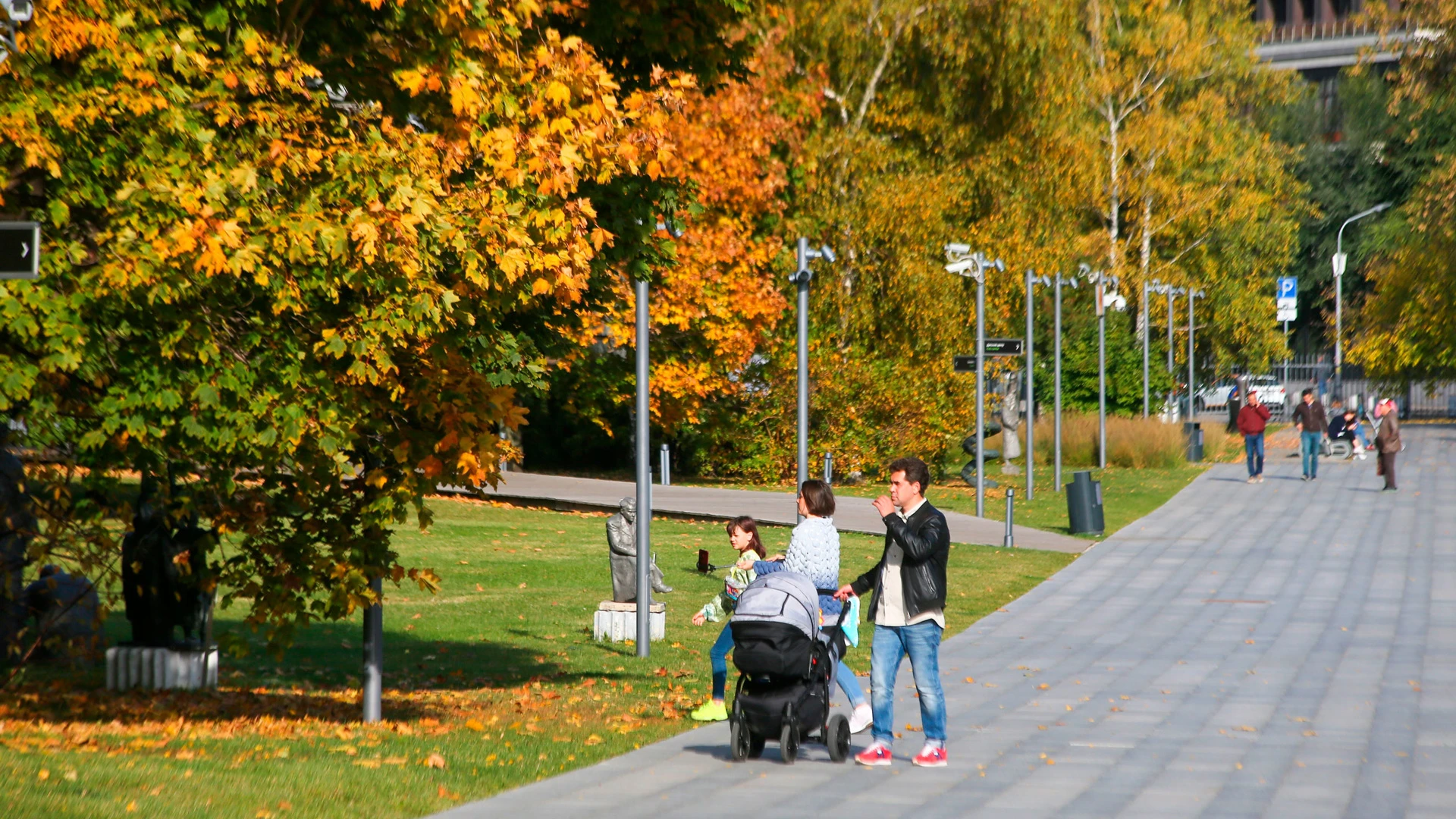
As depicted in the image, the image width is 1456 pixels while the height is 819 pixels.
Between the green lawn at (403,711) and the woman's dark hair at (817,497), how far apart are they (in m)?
1.64

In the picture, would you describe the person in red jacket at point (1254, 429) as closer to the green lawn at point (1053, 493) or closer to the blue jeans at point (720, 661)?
the green lawn at point (1053, 493)

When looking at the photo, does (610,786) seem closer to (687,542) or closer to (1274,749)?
(1274,749)

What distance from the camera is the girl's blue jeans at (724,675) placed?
30.8 feet

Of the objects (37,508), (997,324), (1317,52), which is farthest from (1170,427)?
(1317,52)

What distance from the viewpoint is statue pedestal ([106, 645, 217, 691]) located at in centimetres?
1102

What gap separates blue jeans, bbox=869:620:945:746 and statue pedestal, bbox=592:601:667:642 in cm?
525

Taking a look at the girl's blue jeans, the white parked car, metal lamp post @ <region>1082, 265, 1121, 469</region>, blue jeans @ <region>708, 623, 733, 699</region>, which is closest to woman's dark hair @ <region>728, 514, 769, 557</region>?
the girl's blue jeans

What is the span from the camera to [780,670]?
826cm

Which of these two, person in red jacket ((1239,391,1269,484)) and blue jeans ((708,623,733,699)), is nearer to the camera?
blue jeans ((708,623,733,699))

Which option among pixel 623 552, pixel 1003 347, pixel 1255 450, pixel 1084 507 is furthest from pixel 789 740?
pixel 1255 450

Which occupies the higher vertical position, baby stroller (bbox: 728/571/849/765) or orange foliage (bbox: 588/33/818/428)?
orange foliage (bbox: 588/33/818/428)

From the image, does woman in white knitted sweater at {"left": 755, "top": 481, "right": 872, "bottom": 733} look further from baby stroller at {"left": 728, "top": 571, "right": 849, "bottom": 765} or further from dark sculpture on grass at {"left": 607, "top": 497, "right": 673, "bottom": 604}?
dark sculpture on grass at {"left": 607, "top": 497, "right": 673, "bottom": 604}

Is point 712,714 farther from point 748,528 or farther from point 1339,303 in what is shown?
point 1339,303

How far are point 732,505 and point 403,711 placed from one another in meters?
16.0
